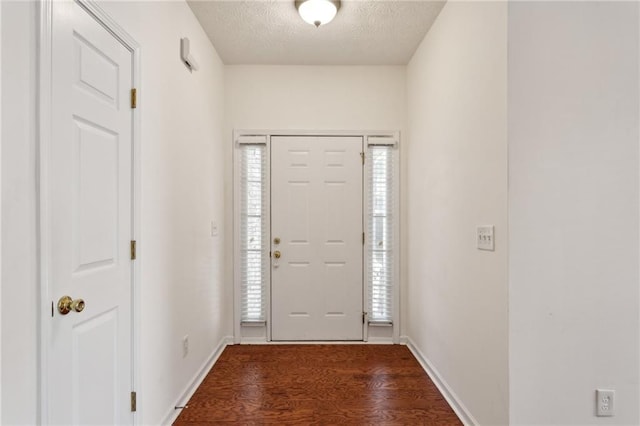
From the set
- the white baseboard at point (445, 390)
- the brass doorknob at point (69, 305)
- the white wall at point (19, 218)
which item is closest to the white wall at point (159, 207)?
the white wall at point (19, 218)

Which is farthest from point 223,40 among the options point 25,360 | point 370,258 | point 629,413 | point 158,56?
point 629,413

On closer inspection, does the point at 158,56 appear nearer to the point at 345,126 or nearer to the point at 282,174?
the point at 282,174

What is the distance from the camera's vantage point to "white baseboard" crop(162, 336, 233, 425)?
1.99 meters

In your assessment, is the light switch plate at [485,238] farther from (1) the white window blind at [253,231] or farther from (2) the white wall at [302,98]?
(1) the white window blind at [253,231]

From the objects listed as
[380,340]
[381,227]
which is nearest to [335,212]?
[381,227]

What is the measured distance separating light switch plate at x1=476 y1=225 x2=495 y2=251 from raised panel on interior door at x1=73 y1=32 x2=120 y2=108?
1.95 m

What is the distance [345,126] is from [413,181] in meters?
0.87

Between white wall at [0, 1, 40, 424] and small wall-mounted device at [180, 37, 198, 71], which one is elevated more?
small wall-mounted device at [180, 37, 198, 71]

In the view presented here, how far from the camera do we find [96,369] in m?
1.38

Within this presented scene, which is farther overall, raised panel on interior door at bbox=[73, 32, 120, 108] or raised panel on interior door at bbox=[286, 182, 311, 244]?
raised panel on interior door at bbox=[286, 182, 311, 244]

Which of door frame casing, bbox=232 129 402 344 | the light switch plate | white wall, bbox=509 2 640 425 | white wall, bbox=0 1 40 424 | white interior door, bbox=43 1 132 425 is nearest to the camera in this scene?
white wall, bbox=0 1 40 424

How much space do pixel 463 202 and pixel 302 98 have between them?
1.95 metres

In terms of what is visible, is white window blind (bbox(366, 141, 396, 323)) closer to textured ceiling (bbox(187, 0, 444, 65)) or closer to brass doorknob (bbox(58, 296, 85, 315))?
textured ceiling (bbox(187, 0, 444, 65))

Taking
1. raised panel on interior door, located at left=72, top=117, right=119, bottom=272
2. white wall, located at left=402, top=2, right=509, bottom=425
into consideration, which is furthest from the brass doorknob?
white wall, located at left=402, top=2, right=509, bottom=425
